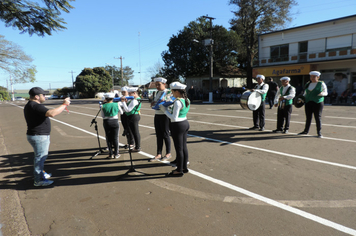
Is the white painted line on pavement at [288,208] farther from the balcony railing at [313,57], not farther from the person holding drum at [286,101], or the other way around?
the balcony railing at [313,57]

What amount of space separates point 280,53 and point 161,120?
28262 millimetres

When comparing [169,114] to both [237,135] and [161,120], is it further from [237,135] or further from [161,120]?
[237,135]

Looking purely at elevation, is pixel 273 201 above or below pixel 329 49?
below

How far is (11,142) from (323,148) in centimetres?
1049

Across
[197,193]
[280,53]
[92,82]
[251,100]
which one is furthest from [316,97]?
[92,82]

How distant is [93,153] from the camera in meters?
6.64

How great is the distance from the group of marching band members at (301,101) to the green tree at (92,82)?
2170 inches

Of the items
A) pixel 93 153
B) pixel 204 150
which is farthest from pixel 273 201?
pixel 93 153

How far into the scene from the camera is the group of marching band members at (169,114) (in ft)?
14.7

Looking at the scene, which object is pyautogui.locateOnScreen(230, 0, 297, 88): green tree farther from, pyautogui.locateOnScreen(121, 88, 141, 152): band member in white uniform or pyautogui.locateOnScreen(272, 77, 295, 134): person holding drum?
pyautogui.locateOnScreen(121, 88, 141, 152): band member in white uniform

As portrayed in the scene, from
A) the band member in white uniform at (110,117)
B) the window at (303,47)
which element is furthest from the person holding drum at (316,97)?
the window at (303,47)

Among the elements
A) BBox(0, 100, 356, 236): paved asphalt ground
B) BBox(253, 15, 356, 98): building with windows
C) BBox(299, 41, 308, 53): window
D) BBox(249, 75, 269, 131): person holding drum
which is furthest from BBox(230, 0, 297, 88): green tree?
BBox(0, 100, 356, 236): paved asphalt ground

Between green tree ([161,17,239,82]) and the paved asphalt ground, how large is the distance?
33483 millimetres

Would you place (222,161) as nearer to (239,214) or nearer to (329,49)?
(239,214)
